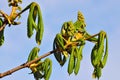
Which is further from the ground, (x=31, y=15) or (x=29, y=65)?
(x=31, y=15)

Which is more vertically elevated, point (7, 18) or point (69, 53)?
point (7, 18)

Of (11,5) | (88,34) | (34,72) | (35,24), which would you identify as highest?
(11,5)

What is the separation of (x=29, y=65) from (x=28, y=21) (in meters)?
0.36

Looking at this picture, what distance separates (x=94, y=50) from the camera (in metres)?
2.86

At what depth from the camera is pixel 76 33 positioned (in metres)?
2.82

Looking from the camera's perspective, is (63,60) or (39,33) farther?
(63,60)

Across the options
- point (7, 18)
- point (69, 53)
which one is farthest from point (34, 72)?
point (7, 18)

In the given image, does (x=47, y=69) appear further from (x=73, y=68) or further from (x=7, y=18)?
(x=7, y=18)

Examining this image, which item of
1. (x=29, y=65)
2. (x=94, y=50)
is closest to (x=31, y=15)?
(x=29, y=65)

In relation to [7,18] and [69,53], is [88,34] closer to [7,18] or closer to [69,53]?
[69,53]

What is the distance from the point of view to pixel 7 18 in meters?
2.66

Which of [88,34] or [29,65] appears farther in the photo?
[88,34]

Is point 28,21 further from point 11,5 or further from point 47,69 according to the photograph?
point 47,69

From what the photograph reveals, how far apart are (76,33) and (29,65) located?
50 cm
